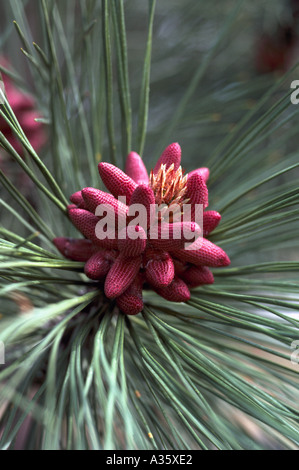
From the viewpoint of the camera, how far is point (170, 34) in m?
0.95

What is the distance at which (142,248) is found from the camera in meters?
0.44

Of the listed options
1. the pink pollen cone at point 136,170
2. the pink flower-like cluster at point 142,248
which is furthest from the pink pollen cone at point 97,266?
the pink pollen cone at point 136,170

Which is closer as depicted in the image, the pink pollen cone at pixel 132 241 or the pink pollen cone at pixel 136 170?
the pink pollen cone at pixel 132 241

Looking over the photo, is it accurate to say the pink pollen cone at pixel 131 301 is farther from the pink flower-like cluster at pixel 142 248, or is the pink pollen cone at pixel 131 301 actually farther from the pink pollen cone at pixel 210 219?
the pink pollen cone at pixel 210 219

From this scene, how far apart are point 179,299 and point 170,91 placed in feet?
2.12

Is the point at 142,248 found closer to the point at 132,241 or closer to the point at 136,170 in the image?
the point at 132,241

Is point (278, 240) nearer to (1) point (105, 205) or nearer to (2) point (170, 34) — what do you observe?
(1) point (105, 205)

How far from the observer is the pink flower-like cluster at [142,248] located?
449 mm

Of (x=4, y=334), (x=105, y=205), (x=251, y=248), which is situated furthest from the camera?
(x=251, y=248)

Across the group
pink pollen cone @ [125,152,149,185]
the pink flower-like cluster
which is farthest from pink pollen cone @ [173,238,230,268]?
pink pollen cone @ [125,152,149,185]

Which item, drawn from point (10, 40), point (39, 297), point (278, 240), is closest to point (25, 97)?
point (10, 40)

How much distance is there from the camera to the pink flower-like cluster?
17.7 inches

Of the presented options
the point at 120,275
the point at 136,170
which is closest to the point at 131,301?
the point at 120,275
